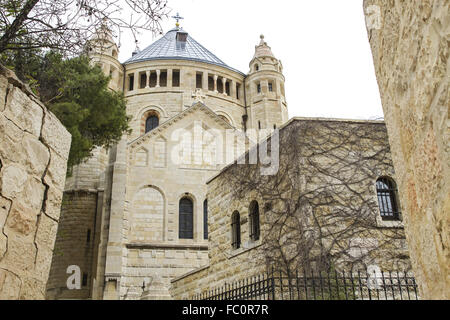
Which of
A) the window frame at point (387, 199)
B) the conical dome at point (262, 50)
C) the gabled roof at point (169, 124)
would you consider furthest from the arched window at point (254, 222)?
the conical dome at point (262, 50)

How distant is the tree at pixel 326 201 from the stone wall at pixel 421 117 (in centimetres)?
681

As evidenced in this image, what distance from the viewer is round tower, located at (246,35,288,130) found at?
32.0 metres

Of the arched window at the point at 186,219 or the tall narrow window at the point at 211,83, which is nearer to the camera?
the arched window at the point at 186,219

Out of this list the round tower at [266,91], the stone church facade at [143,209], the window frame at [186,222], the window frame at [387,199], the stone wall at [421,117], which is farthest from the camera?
the round tower at [266,91]

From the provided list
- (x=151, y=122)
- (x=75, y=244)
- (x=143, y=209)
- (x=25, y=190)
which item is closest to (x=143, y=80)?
(x=151, y=122)

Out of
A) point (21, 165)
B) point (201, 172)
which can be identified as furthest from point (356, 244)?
point (201, 172)

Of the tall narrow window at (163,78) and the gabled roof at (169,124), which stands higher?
the tall narrow window at (163,78)

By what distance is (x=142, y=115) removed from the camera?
97.7ft

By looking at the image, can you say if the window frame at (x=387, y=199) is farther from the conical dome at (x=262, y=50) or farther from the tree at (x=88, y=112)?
the conical dome at (x=262, y=50)

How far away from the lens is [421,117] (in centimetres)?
234

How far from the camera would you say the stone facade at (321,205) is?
375 inches

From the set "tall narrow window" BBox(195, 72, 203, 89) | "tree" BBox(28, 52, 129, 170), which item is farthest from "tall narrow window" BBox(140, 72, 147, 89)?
"tree" BBox(28, 52, 129, 170)
